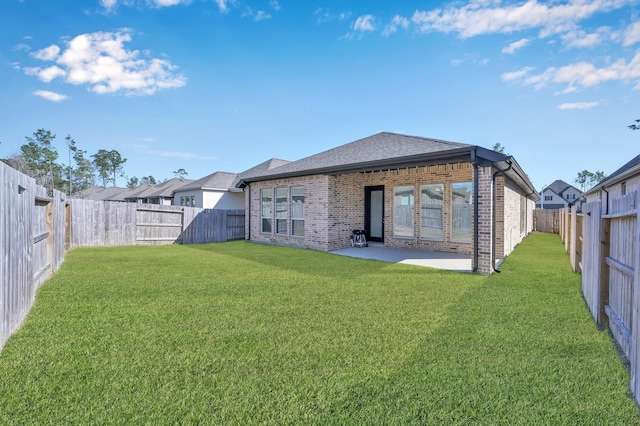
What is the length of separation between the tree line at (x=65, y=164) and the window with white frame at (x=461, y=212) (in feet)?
116

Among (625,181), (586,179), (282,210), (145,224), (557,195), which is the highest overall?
(586,179)

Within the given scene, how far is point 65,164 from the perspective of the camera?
44781 mm

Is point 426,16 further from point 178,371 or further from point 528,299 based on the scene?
point 178,371

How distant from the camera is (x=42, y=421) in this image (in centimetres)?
201

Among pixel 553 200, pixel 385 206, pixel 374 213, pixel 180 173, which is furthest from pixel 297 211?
pixel 180 173

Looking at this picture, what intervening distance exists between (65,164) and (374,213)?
51.3 m

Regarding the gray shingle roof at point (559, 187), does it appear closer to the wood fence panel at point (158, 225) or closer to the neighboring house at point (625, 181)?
the neighboring house at point (625, 181)

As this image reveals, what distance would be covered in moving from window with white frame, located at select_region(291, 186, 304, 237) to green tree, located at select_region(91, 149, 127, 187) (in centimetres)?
5678

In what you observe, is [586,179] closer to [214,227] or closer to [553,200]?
[553,200]

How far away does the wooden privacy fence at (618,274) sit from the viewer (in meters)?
2.51

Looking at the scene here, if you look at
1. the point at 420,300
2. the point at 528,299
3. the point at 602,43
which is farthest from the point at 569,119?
the point at 420,300

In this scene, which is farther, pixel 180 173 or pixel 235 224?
pixel 180 173

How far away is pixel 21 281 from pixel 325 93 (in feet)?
43.0

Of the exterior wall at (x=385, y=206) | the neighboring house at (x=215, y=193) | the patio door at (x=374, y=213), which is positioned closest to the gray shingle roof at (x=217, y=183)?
the neighboring house at (x=215, y=193)
